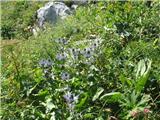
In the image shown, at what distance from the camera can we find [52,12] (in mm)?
8883

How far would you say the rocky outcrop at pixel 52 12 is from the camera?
875 cm

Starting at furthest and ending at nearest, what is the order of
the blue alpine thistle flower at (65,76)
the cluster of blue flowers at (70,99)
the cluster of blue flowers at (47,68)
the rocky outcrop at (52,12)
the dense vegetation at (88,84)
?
1. the rocky outcrop at (52,12)
2. the cluster of blue flowers at (47,68)
3. the blue alpine thistle flower at (65,76)
4. the dense vegetation at (88,84)
5. the cluster of blue flowers at (70,99)

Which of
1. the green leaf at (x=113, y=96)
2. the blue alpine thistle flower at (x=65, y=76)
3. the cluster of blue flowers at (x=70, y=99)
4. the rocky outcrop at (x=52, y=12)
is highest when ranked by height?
the blue alpine thistle flower at (x=65, y=76)

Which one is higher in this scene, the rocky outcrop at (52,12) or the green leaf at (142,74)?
the green leaf at (142,74)

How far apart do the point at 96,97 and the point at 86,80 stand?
0.75 feet

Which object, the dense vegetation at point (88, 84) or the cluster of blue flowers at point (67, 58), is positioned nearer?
the dense vegetation at point (88, 84)

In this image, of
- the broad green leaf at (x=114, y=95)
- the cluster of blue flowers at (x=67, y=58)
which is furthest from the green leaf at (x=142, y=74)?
the cluster of blue flowers at (x=67, y=58)

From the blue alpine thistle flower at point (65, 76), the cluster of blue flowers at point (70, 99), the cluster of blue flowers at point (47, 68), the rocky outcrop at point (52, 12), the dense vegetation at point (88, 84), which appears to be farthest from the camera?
the rocky outcrop at point (52, 12)

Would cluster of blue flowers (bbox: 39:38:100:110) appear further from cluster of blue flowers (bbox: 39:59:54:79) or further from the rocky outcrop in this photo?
the rocky outcrop

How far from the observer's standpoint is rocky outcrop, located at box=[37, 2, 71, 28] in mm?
8750

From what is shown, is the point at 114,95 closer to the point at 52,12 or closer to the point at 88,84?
the point at 88,84

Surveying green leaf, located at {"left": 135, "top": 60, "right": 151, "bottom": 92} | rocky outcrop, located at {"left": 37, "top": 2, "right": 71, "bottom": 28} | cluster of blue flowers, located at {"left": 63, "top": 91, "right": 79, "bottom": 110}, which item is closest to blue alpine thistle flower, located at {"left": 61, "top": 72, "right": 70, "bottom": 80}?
cluster of blue flowers, located at {"left": 63, "top": 91, "right": 79, "bottom": 110}

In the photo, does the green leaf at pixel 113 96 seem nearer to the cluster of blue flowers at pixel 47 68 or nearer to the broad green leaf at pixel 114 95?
the broad green leaf at pixel 114 95

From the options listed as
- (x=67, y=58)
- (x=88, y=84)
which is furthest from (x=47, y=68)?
(x=88, y=84)
